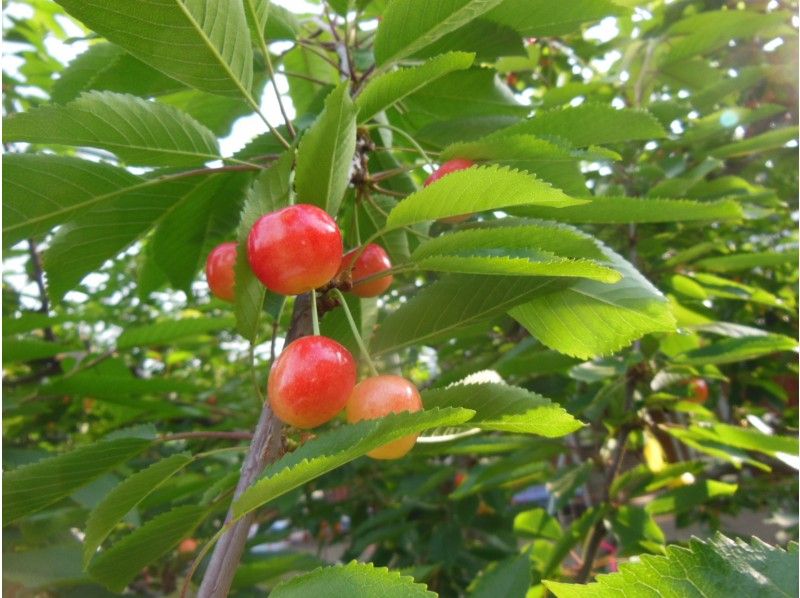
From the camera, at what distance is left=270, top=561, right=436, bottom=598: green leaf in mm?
542

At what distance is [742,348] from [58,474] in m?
1.26

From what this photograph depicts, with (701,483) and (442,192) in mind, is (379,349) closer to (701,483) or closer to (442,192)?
(442,192)

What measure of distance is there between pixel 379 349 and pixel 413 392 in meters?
0.21

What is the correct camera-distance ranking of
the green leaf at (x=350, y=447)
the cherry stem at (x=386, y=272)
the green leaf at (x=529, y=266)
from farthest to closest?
1. the cherry stem at (x=386, y=272)
2. the green leaf at (x=529, y=266)
3. the green leaf at (x=350, y=447)

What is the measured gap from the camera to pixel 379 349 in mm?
888

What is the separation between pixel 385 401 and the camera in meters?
0.67

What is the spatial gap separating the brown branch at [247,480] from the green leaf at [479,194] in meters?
0.19

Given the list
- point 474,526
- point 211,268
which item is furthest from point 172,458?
point 474,526

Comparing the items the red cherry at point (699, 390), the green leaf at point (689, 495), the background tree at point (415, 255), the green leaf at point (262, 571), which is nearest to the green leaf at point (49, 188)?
the background tree at point (415, 255)

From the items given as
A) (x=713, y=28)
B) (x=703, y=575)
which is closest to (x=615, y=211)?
(x=703, y=575)

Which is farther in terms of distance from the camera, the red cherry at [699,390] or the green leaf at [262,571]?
the red cherry at [699,390]

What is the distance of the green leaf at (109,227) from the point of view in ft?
3.36

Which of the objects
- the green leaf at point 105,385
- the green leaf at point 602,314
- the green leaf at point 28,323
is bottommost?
the green leaf at point 105,385

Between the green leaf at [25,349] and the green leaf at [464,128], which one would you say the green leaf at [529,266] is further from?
the green leaf at [25,349]
